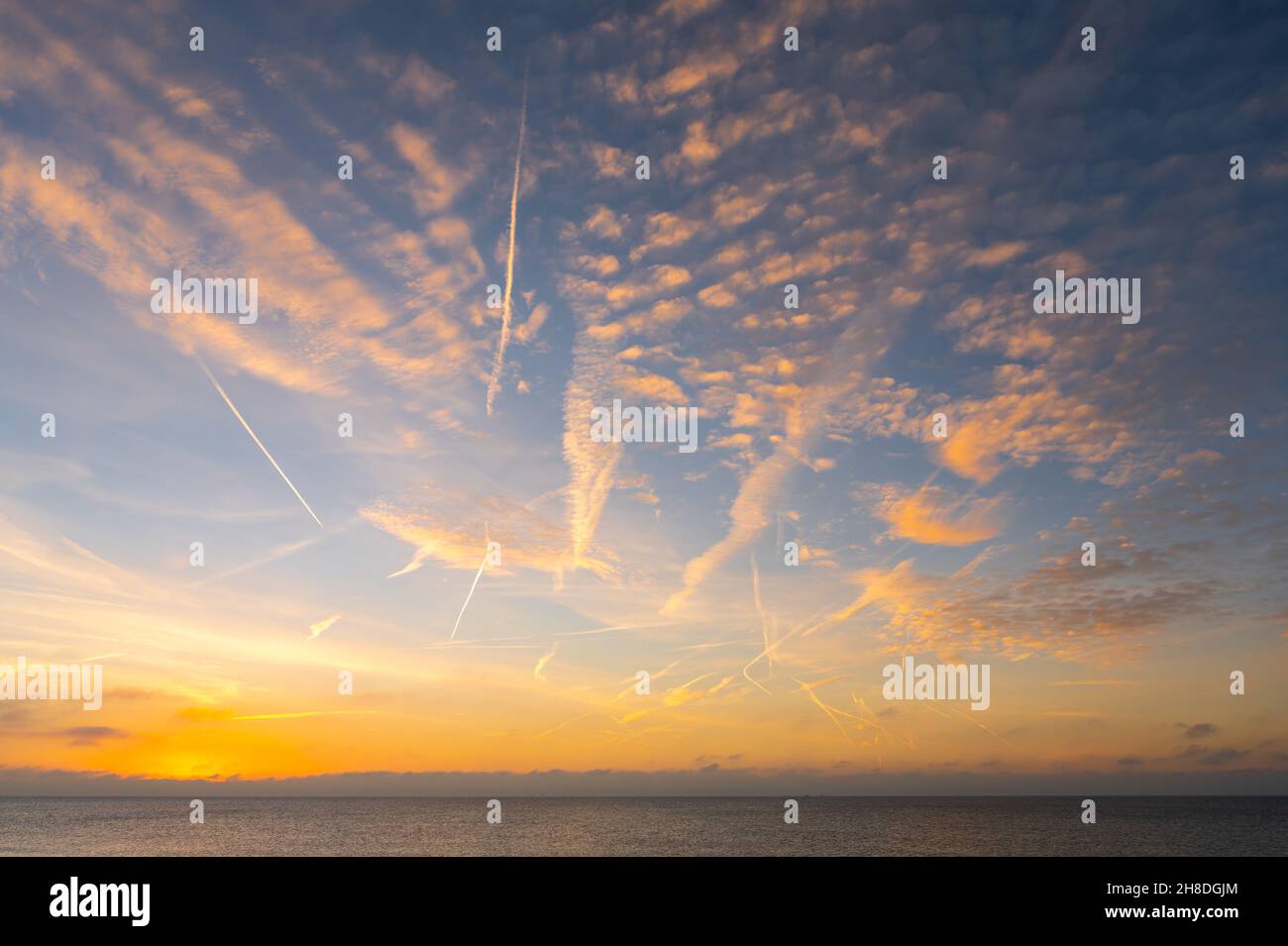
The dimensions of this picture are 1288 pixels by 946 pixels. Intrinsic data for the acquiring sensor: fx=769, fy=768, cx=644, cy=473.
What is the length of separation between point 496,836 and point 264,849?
27.9 metres

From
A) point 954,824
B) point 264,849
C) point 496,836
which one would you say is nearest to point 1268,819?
point 954,824

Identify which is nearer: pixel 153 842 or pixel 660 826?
pixel 153 842
